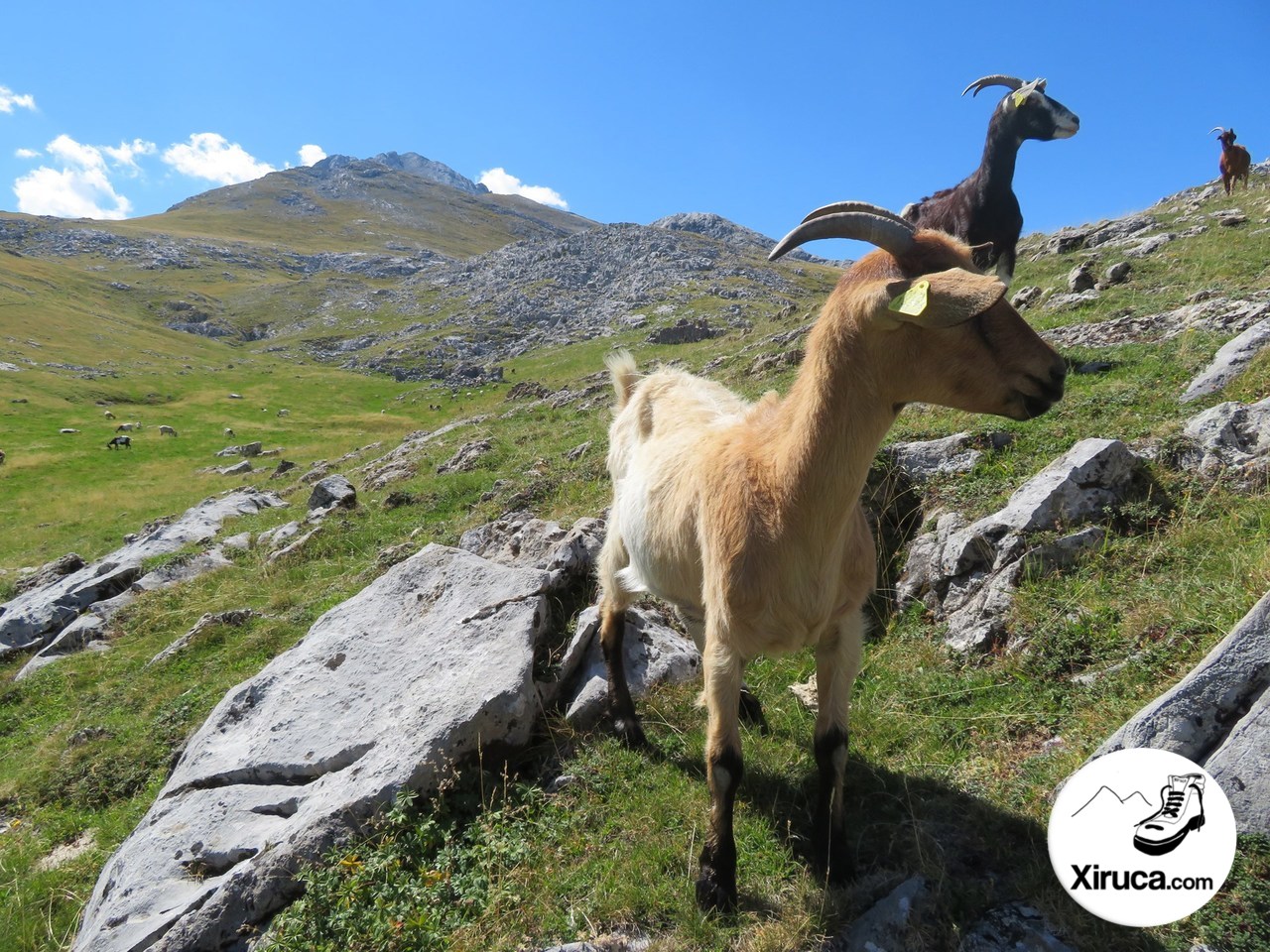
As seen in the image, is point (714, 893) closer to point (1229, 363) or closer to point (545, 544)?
point (545, 544)

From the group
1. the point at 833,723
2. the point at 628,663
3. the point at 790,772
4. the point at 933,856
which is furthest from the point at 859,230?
the point at 628,663

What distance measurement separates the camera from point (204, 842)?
4602 millimetres

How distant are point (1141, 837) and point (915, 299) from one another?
8.87 feet

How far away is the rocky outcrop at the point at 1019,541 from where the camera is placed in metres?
5.05

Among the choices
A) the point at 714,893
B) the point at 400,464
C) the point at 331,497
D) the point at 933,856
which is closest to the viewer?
the point at 933,856

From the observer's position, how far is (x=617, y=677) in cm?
538

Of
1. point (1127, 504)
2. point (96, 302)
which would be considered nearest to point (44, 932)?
point (1127, 504)

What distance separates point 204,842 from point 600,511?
5333mm

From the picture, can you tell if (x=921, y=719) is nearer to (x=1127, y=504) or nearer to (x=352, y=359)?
(x=1127, y=504)

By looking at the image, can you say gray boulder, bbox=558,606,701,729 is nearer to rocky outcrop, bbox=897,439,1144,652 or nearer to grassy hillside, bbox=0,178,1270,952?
grassy hillside, bbox=0,178,1270,952

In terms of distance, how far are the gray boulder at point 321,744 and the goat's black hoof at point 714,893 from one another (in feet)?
6.08

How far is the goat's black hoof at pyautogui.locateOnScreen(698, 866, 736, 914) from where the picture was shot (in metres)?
3.72

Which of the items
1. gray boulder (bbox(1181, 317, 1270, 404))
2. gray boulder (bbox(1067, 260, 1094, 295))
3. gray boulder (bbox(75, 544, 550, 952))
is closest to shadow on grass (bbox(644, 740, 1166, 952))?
gray boulder (bbox(75, 544, 550, 952))

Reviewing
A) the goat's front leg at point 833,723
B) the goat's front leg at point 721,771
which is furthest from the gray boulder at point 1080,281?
the goat's front leg at point 721,771
